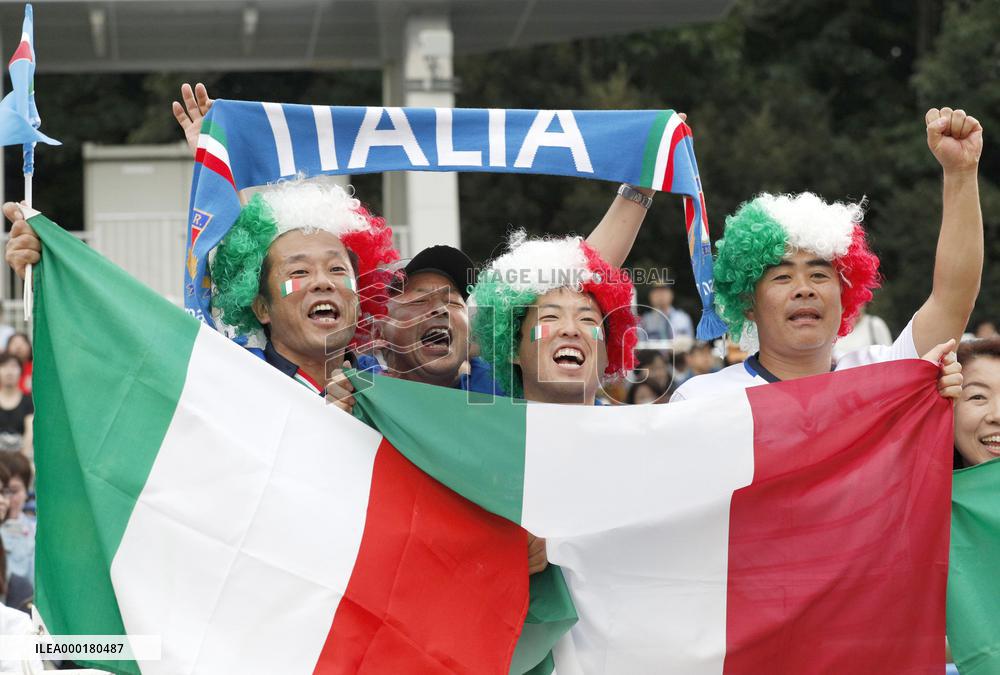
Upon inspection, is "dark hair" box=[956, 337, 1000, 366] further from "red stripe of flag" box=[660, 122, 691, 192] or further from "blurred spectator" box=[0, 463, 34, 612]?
"blurred spectator" box=[0, 463, 34, 612]

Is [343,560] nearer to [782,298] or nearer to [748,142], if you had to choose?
[782,298]

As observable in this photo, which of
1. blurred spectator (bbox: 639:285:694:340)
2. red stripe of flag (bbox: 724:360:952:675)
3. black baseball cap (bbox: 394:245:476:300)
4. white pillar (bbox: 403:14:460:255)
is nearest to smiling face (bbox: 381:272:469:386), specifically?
black baseball cap (bbox: 394:245:476:300)

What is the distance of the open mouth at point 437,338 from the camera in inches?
194

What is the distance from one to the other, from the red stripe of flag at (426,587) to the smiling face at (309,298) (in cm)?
63

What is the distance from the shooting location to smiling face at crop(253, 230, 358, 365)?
4.48 meters

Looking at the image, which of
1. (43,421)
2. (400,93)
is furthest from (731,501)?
(400,93)

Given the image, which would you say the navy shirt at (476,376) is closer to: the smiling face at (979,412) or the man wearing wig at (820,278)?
the man wearing wig at (820,278)

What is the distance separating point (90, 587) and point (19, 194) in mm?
21637

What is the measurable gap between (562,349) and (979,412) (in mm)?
1374

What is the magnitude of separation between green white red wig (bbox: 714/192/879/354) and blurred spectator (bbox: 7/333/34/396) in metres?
6.47

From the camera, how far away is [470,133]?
195 inches

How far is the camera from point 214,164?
461 centimetres

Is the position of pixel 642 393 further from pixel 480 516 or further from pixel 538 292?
pixel 480 516

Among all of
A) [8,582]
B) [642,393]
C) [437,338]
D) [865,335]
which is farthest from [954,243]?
[865,335]
